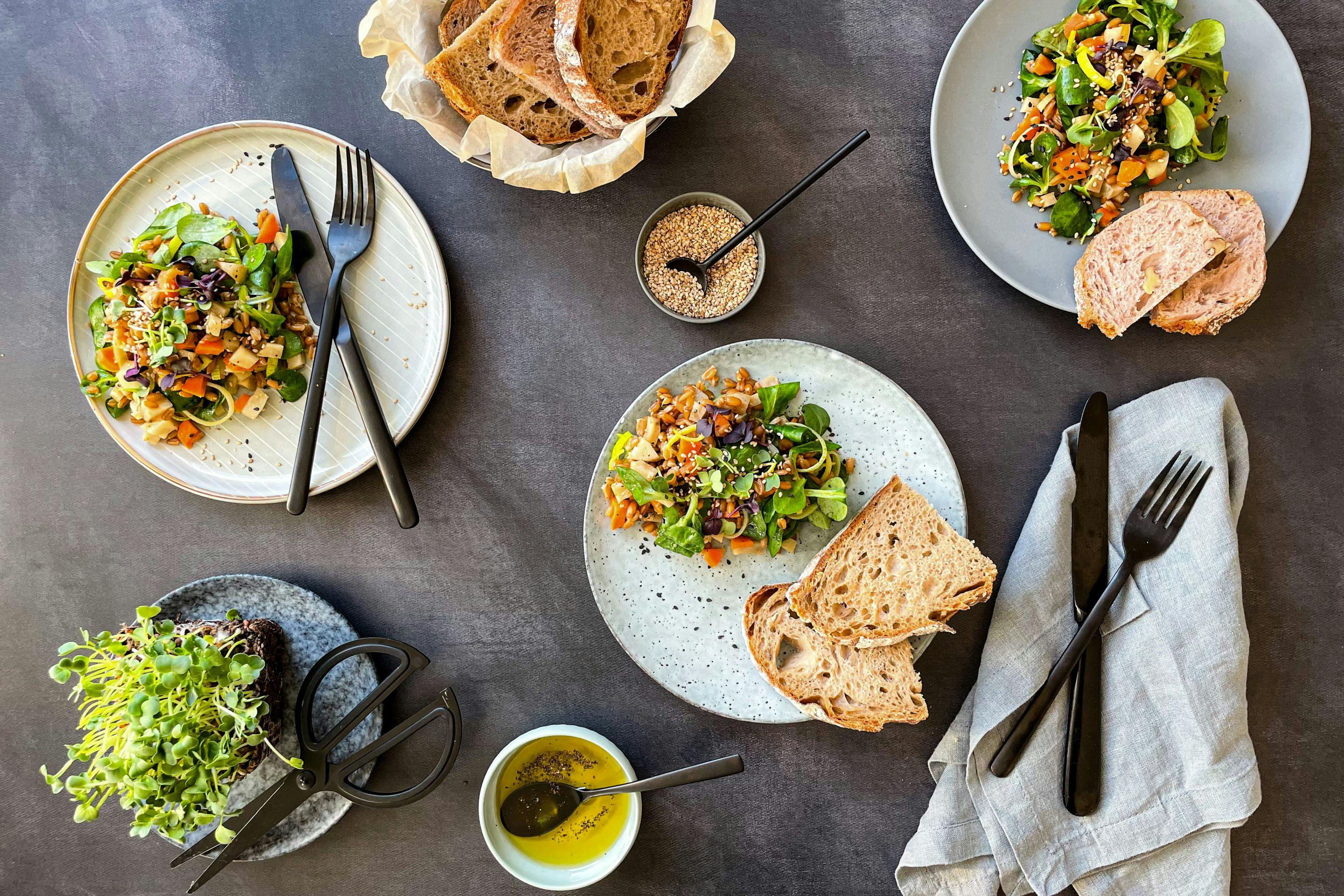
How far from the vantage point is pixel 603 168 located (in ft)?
5.40

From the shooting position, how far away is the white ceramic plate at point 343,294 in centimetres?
184

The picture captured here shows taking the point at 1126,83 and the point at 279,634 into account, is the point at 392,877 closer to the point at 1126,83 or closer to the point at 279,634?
the point at 279,634

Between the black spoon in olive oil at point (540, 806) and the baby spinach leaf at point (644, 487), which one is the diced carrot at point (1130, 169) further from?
the black spoon in olive oil at point (540, 806)

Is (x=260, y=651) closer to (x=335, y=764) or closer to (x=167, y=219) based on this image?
(x=335, y=764)

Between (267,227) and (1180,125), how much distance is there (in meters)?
2.09

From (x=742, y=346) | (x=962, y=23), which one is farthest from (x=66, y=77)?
(x=962, y=23)

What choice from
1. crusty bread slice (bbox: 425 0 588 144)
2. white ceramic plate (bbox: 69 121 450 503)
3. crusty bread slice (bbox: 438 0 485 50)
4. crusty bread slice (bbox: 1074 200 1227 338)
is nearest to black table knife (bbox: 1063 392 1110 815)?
crusty bread slice (bbox: 1074 200 1227 338)

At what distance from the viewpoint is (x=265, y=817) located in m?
1.64

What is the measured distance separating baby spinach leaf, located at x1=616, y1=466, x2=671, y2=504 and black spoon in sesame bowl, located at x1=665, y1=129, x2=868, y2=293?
477mm

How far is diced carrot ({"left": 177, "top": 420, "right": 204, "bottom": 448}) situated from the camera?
1.82 metres

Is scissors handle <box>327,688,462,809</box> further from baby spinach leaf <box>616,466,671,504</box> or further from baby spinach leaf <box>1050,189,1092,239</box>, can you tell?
baby spinach leaf <box>1050,189,1092,239</box>

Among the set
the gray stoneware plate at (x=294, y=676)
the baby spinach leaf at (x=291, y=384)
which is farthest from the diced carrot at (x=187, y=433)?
the gray stoneware plate at (x=294, y=676)

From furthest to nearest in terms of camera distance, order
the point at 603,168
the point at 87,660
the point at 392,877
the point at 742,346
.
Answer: the point at 392,877 → the point at 742,346 → the point at 603,168 → the point at 87,660

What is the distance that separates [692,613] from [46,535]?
1708 millimetres
